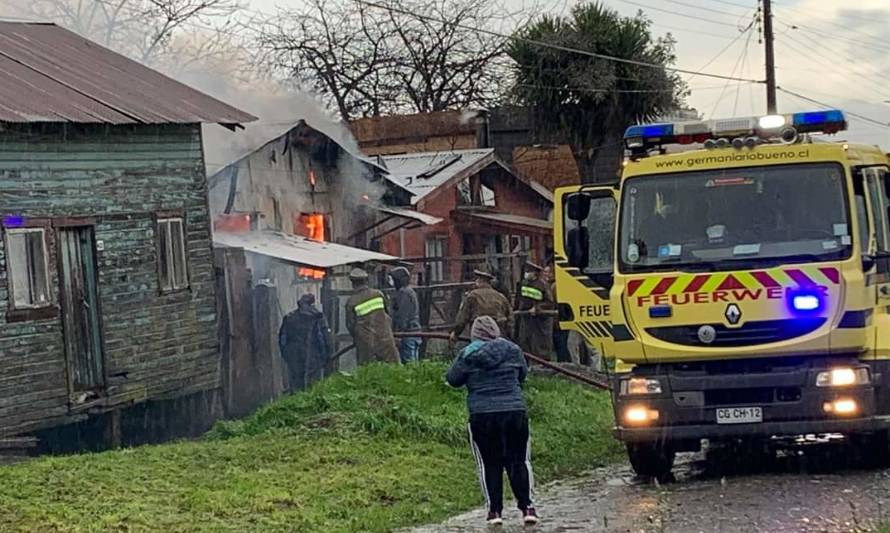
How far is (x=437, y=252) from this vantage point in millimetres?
31891

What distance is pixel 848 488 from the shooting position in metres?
11.0

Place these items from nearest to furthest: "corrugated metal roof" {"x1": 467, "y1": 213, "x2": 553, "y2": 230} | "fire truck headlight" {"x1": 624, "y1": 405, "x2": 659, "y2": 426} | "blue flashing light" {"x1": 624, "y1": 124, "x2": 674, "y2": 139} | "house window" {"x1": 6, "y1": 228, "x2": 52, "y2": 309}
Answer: "fire truck headlight" {"x1": 624, "y1": 405, "x2": 659, "y2": 426}, "blue flashing light" {"x1": 624, "y1": 124, "x2": 674, "y2": 139}, "house window" {"x1": 6, "y1": 228, "x2": 52, "y2": 309}, "corrugated metal roof" {"x1": 467, "y1": 213, "x2": 553, "y2": 230}

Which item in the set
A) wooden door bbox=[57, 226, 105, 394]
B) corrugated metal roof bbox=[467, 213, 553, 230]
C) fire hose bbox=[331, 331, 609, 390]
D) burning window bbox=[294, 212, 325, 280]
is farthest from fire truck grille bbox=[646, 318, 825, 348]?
→ corrugated metal roof bbox=[467, 213, 553, 230]

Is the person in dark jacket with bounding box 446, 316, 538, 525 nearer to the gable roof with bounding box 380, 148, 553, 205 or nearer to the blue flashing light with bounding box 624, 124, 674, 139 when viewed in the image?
the blue flashing light with bounding box 624, 124, 674, 139

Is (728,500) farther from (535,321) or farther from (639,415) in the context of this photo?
(535,321)

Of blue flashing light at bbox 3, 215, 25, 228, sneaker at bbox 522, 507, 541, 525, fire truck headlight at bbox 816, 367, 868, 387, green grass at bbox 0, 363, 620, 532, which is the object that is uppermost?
blue flashing light at bbox 3, 215, 25, 228

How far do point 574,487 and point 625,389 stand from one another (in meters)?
1.11

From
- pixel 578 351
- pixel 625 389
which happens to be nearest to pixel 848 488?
pixel 625 389

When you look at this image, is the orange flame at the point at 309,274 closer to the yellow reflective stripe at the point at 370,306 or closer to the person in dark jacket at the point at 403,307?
the person in dark jacket at the point at 403,307

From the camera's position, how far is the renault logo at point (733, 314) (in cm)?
1123

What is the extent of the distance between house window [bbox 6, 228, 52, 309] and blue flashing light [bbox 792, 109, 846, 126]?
29.8 ft

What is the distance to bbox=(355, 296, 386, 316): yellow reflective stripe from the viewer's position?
17.7 m

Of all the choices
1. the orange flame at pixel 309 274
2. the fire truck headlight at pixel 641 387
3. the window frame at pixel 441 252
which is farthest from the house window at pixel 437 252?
the fire truck headlight at pixel 641 387

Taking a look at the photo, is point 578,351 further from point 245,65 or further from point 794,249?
point 245,65
